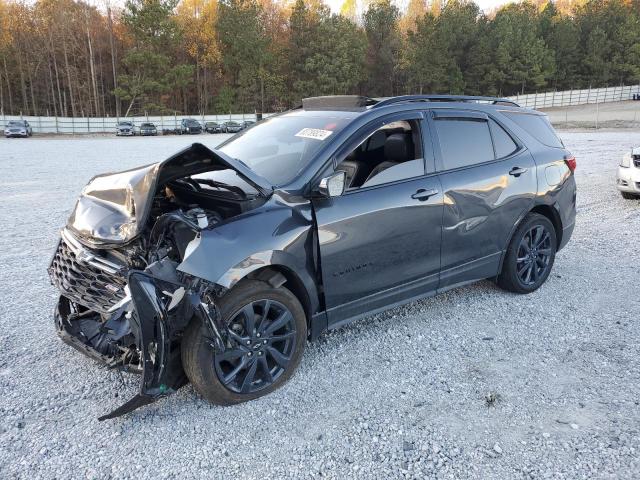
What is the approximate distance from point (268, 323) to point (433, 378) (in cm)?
119

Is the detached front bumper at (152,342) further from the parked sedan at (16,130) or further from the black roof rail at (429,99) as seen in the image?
the parked sedan at (16,130)

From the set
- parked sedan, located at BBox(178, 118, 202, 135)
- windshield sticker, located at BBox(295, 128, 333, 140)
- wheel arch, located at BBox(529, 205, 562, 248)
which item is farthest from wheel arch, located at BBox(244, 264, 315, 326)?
parked sedan, located at BBox(178, 118, 202, 135)

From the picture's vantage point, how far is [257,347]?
310cm

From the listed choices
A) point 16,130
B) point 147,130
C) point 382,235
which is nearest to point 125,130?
point 147,130

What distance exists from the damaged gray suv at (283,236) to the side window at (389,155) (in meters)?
0.01

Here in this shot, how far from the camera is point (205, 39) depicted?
6347cm

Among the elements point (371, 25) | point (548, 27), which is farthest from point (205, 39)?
point (548, 27)

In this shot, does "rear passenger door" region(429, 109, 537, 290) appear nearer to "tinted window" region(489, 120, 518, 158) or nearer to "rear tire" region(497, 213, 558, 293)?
"tinted window" region(489, 120, 518, 158)

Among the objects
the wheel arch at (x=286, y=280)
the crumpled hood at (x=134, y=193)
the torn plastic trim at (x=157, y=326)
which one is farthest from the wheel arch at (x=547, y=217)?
the torn plastic trim at (x=157, y=326)

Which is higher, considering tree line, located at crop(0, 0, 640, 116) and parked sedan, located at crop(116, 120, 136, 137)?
tree line, located at crop(0, 0, 640, 116)

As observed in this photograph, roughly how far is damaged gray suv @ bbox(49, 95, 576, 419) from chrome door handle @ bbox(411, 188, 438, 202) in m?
0.01

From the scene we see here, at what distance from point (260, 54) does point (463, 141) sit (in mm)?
60058

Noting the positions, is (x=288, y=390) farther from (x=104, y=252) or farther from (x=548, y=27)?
(x=548, y=27)

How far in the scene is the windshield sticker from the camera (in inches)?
143
